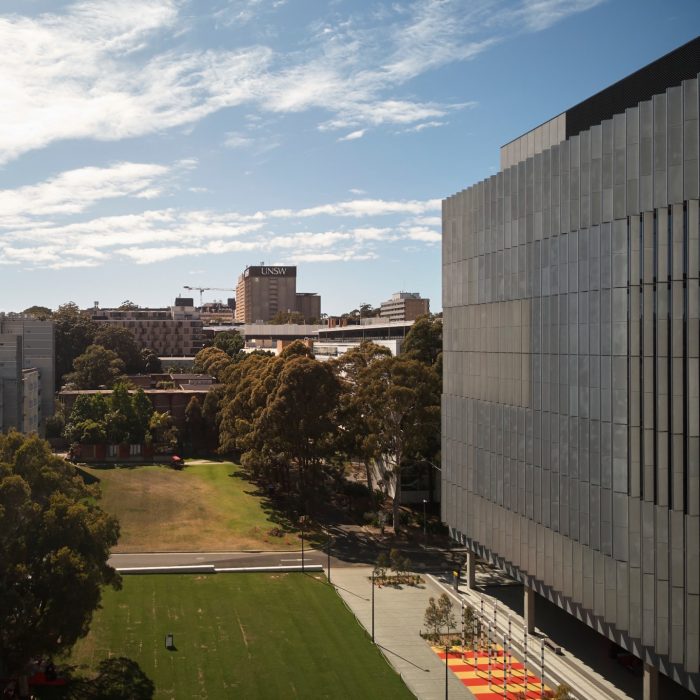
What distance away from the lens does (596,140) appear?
1480 inches

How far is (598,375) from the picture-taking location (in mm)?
37594

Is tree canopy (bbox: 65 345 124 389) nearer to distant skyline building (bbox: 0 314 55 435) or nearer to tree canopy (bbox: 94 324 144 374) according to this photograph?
distant skyline building (bbox: 0 314 55 435)

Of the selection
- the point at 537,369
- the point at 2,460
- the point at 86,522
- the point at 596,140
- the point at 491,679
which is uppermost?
the point at 596,140

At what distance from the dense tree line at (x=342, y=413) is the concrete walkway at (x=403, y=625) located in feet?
48.0

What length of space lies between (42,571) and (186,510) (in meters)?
38.4

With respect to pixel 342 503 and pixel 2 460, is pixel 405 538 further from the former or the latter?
pixel 2 460

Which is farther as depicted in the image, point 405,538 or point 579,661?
point 405,538

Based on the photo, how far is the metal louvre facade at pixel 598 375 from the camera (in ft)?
104

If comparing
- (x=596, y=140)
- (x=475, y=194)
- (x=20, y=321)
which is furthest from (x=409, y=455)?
(x=20, y=321)

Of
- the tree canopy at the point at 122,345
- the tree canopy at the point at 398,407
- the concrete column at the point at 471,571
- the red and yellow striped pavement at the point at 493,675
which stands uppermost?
the tree canopy at the point at 122,345

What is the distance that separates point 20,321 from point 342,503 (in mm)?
62584

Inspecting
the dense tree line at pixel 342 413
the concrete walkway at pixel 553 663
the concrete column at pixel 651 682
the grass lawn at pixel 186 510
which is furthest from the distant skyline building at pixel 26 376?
the concrete column at pixel 651 682

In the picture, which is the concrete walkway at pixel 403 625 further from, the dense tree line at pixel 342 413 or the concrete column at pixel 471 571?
the dense tree line at pixel 342 413

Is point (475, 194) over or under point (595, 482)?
over
